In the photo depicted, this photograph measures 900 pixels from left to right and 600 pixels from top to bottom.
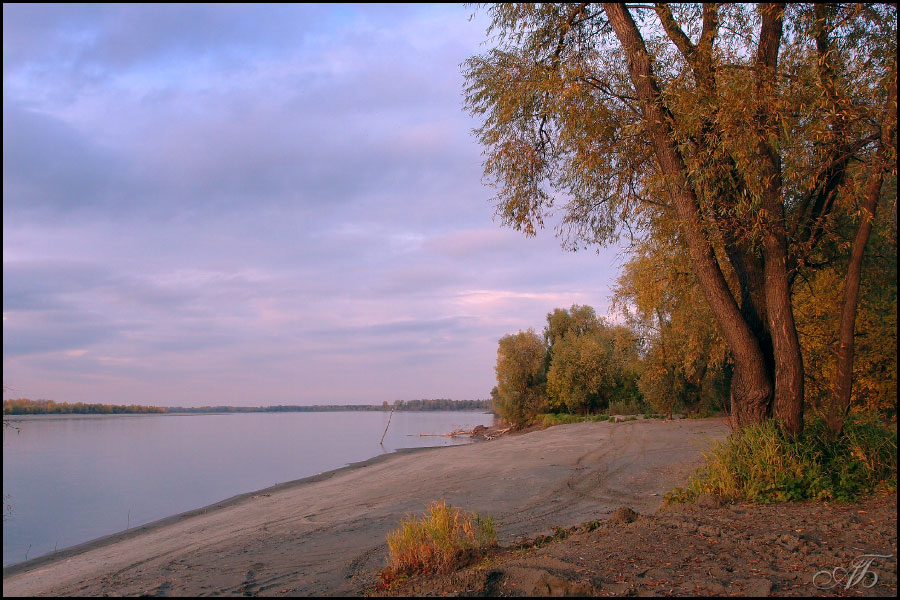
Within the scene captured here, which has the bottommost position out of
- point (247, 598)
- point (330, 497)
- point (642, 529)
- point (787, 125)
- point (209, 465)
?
point (209, 465)

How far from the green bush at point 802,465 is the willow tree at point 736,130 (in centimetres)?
47

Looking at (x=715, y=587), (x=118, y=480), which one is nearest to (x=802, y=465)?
(x=715, y=587)

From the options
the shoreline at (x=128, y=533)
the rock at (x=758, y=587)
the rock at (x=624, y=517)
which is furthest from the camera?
the shoreline at (x=128, y=533)

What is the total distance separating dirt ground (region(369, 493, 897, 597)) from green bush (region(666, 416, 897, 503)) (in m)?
0.53

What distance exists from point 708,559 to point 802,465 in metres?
3.38

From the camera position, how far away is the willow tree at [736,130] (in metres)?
7.66

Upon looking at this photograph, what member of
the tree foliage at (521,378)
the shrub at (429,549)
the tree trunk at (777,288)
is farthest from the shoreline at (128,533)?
the tree foliage at (521,378)

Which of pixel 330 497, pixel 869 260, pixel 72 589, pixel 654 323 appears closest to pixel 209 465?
pixel 330 497

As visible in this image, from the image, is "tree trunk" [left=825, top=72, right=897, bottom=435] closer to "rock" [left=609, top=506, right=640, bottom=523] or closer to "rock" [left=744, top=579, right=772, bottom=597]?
"rock" [left=609, top=506, right=640, bottom=523]

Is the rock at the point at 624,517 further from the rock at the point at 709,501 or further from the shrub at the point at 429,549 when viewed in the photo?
the shrub at the point at 429,549

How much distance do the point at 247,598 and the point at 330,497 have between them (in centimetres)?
877

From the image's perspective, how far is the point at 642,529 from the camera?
6469 millimetres

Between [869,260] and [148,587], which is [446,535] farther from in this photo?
[869,260]

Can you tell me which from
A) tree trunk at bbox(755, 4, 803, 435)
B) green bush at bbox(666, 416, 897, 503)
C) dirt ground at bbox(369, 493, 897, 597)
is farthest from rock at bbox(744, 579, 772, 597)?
tree trunk at bbox(755, 4, 803, 435)
